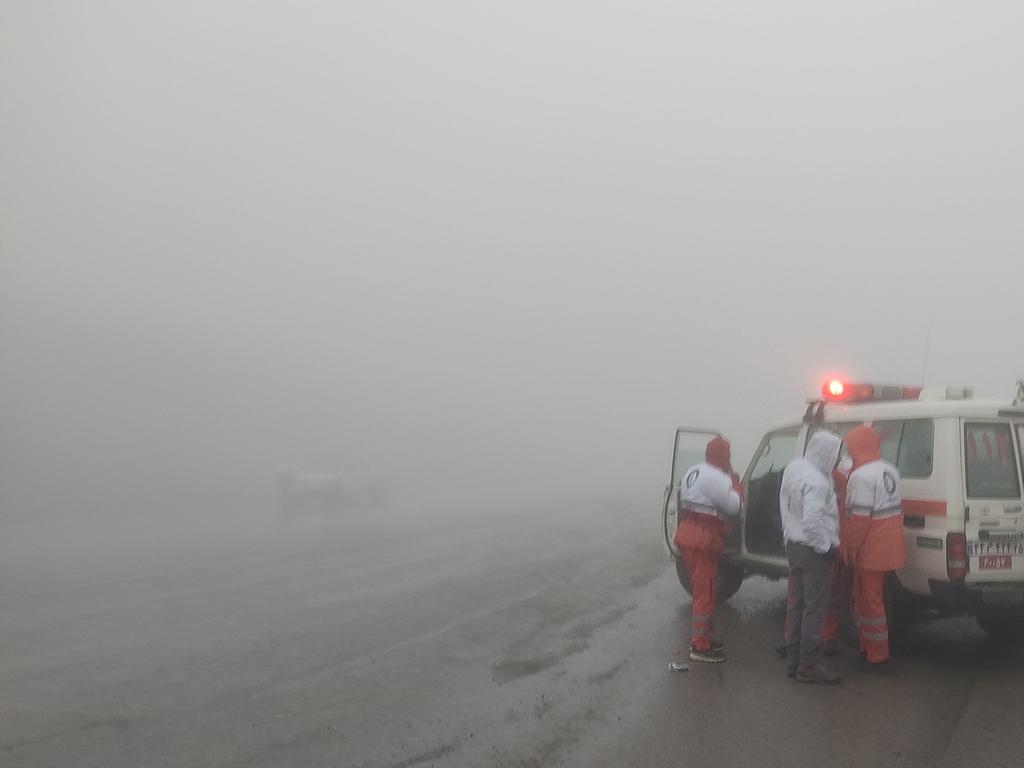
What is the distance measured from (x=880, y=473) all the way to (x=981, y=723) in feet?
5.65

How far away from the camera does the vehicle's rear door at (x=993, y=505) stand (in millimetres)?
6250

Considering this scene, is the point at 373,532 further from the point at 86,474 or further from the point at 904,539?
the point at 86,474

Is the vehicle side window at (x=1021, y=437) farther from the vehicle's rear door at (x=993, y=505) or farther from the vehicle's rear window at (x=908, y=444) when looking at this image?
the vehicle's rear window at (x=908, y=444)

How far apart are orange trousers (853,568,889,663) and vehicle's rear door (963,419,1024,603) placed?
1.98 feet

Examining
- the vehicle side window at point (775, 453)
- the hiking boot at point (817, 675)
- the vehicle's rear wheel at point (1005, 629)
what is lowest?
the vehicle's rear wheel at point (1005, 629)

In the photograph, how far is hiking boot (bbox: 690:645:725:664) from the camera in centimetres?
677

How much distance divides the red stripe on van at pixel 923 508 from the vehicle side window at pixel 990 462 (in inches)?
9.3

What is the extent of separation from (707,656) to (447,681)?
1957 mm

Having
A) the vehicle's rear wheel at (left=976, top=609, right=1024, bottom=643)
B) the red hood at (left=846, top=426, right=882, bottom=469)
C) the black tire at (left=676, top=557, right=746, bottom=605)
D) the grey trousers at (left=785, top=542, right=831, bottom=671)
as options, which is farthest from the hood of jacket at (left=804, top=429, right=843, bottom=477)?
the black tire at (left=676, top=557, right=746, bottom=605)

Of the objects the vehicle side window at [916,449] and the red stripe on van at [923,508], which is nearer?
the red stripe on van at [923,508]

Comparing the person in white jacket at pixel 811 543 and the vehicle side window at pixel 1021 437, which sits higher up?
the vehicle side window at pixel 1021 437

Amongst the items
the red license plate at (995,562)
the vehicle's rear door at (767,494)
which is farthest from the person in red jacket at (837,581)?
the red license plate at (995,562)

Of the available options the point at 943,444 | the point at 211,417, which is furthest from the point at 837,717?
the point at 211,417

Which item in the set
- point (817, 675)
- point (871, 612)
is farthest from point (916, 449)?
point (817, 675)
